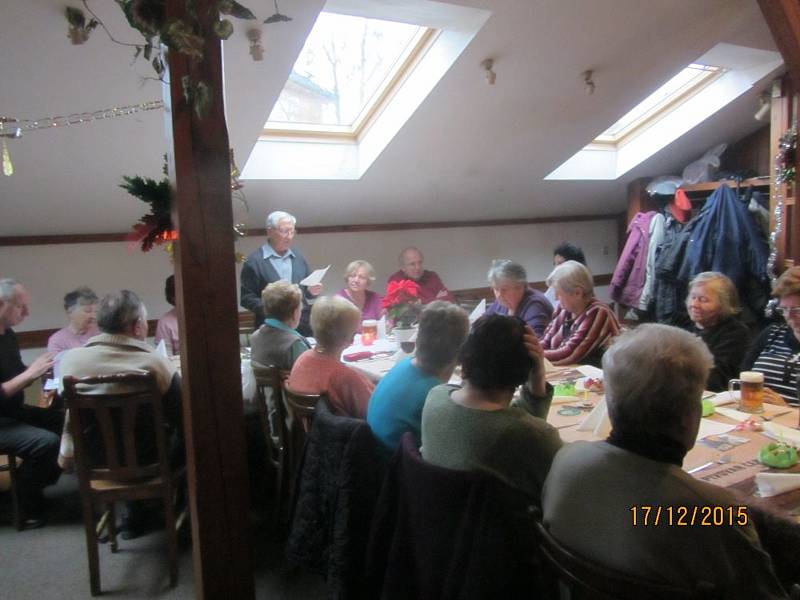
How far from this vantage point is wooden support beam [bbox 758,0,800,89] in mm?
2594

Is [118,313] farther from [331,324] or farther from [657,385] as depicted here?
[657,385]

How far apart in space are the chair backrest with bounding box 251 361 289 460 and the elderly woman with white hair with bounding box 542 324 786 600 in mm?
1343

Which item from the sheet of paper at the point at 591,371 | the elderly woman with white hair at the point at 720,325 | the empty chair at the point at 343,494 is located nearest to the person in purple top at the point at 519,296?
the sheet of paper at the point at 591,371

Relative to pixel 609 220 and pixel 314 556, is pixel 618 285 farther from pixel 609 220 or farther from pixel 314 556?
pixel 314 556

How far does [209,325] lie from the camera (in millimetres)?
1499

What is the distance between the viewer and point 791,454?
4.68 feet

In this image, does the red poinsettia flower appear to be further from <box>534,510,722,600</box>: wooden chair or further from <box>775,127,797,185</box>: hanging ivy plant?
<box>775,127,797,185</box>: hanging ivy plant

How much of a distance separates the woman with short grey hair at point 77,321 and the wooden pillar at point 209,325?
203cm

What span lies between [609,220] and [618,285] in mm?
1451

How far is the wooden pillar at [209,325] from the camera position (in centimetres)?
141

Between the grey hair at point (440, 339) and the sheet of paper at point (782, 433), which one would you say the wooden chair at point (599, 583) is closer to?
the grey hair at point (440, 339)

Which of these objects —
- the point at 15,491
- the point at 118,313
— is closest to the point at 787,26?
the point at 118,313

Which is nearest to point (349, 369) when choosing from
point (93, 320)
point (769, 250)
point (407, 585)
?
point (407, 585)
